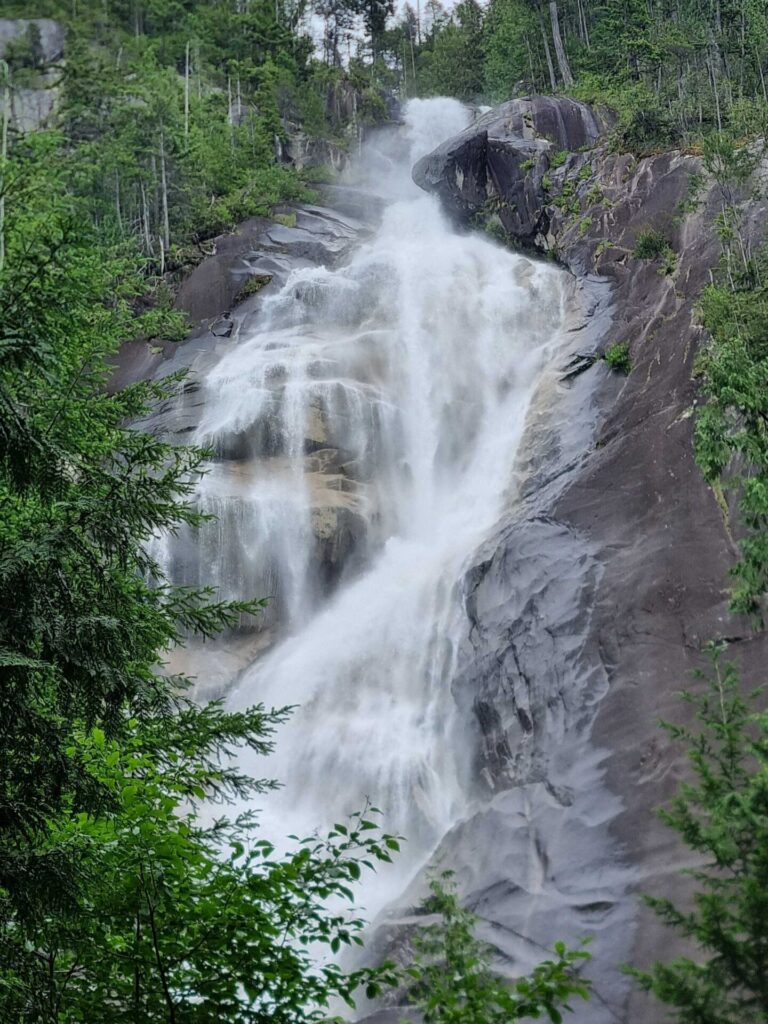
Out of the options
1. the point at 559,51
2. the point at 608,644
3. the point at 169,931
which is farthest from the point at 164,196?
the point at 169,931

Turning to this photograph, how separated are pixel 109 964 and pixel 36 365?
11.6 ft

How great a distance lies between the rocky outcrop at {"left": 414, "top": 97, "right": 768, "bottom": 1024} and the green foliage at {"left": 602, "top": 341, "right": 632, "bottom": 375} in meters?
0.18

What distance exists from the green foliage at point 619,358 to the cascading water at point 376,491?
3189 mm

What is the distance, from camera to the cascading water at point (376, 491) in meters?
17.4

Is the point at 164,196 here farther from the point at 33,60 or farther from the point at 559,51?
the point at 33,60

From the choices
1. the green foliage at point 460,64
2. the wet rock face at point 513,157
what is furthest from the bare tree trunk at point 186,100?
the green foliage at point 460,64

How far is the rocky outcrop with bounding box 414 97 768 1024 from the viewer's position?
1234 cm

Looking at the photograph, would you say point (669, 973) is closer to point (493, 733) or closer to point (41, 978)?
point (41, 978)

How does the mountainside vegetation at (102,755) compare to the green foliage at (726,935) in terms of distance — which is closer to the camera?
the mountainside vegetation at (102,755)

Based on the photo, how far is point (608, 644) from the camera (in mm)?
15211

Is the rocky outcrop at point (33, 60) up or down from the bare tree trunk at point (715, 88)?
up

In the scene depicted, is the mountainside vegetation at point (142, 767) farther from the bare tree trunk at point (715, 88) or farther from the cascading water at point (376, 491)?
the bare tree trunk at point (715, 88)

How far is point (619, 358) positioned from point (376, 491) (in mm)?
7197

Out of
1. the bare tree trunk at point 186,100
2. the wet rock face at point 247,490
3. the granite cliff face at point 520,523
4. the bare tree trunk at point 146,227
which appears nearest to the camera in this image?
the granite cliff face at point 520,523
